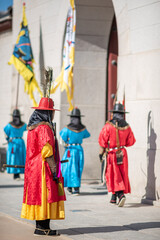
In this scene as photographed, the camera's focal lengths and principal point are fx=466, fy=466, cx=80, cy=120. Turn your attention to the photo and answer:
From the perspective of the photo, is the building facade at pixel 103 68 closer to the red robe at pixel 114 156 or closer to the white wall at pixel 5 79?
the white wall at pixel 5 79

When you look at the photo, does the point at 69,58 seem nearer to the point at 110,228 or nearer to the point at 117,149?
the point at 117,149

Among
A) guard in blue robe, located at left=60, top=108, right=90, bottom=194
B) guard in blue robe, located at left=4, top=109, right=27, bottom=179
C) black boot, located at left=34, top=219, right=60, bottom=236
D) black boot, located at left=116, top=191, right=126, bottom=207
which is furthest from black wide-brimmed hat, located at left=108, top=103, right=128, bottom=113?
guard in blue robe, located at left=4, top=109, right=27, bottom=179

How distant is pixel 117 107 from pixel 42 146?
3409mm

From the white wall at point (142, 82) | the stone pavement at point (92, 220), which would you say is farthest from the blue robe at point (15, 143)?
the white wall at point (142, 82)

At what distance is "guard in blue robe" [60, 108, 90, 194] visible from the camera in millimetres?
10461

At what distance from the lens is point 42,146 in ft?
19.4

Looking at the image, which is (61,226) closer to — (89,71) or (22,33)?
(89,71)

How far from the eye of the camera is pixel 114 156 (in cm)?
888

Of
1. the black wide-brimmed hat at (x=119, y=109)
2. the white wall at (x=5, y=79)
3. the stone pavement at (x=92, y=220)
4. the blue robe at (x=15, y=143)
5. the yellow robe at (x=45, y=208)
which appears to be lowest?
the stone pavement at (x=92, y=220)

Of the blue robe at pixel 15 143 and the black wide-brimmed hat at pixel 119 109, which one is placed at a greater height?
the black wide-brimmed hat at pixel 119 109

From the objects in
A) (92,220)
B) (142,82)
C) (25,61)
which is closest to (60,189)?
(92,220)

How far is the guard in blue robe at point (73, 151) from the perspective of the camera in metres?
10.5

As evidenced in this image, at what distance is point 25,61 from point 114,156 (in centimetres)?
654

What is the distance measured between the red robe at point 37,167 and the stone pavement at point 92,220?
0.51m
